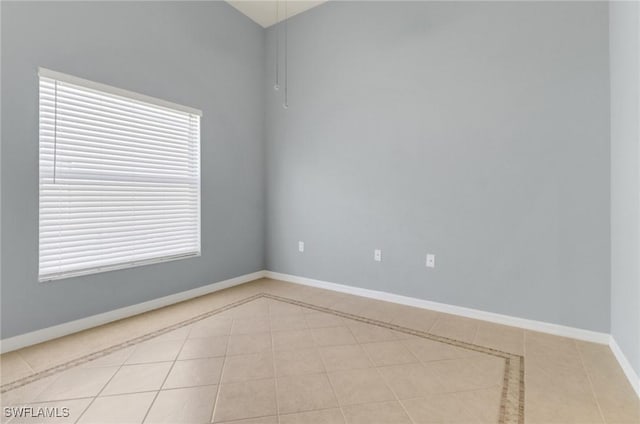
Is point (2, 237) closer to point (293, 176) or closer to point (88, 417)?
point (88, 417)

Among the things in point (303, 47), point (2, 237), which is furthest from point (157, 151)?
point (303, 47)

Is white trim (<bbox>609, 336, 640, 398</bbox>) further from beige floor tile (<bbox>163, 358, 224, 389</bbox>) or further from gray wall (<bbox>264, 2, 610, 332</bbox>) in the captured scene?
beige floor tile (<bbox>163, 358, 224, 389</bbox>)

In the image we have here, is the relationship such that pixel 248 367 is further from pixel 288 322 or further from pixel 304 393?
pixel 288 322

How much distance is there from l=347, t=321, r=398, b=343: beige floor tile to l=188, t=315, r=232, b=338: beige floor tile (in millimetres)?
980

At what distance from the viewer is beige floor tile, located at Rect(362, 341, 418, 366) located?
1.91m

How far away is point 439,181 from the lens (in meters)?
2.75

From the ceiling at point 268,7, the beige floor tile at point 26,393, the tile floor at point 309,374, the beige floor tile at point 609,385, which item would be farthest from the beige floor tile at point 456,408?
the ceiling at point 268,7

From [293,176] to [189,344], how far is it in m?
2.18

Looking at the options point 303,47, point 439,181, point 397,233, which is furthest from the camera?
Answer: point 303,47

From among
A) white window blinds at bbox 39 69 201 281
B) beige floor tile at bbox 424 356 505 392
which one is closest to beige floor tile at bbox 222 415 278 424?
beige floor tile at bbox 424 356 505 392

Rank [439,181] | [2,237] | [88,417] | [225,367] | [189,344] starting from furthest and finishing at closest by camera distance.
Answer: [439,181], [189,344], [2,237], [225,367], [88,417]

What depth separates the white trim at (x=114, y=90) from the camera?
2.14m

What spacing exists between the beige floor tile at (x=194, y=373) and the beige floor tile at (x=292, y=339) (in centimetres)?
41

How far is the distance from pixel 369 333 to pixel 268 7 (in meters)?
3.61
